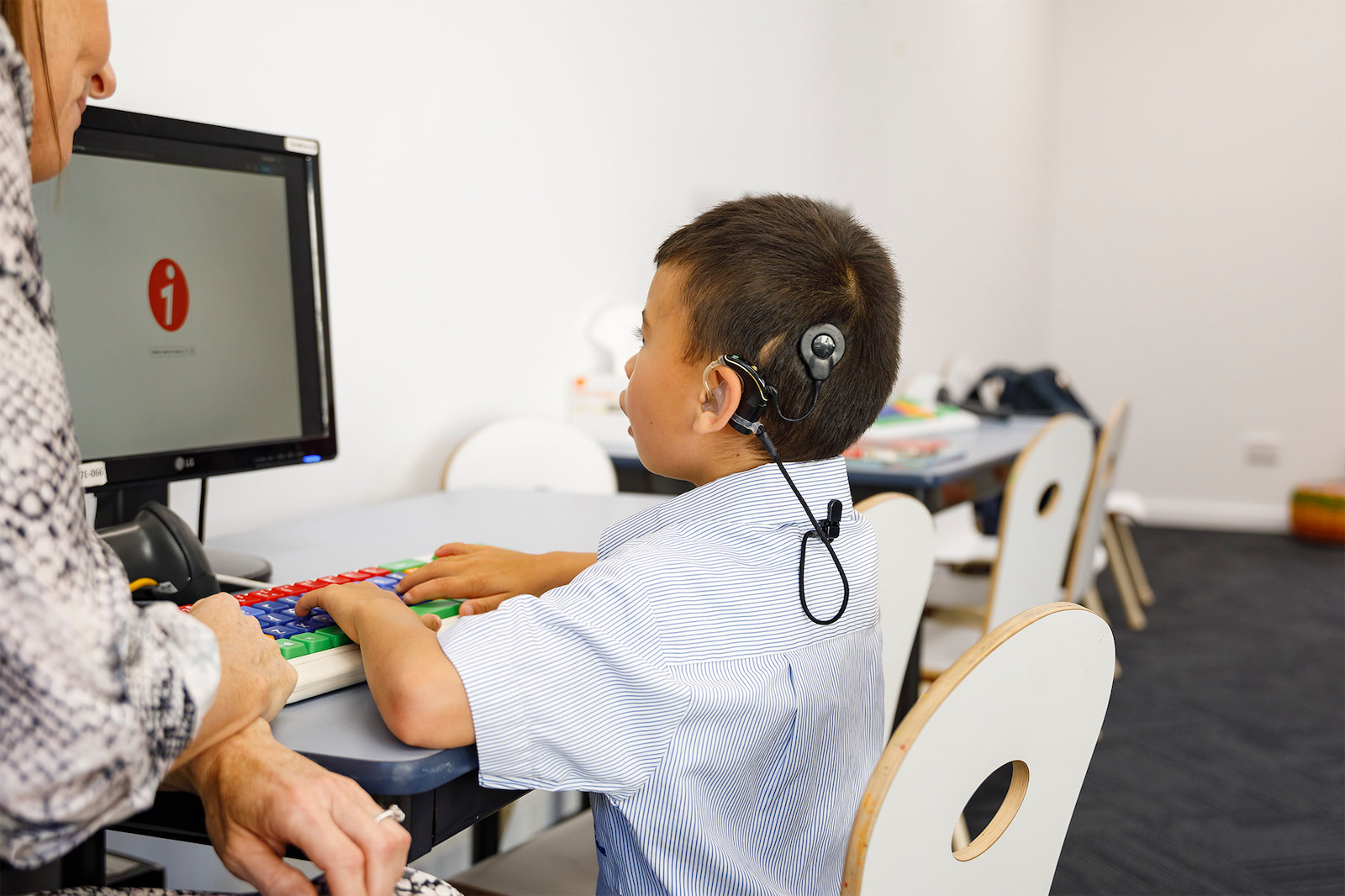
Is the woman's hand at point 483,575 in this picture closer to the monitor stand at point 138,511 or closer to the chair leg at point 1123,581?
the monitor stand at point 138,511

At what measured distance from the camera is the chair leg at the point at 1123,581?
3.54 metres

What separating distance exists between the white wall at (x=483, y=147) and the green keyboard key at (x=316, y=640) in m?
0.72

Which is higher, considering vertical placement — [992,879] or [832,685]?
[832,685]

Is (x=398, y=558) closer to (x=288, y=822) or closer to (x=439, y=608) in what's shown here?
(x=439, y=608)

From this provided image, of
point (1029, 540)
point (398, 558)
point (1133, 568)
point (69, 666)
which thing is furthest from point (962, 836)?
point (1133, 568)

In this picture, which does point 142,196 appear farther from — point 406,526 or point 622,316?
point 622,316

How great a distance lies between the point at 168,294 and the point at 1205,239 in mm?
5465

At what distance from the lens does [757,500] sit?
2.55ft

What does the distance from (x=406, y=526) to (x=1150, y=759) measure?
193cm

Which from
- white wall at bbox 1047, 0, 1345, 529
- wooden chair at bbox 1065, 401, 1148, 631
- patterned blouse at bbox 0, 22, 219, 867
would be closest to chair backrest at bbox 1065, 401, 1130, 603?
wooden chair at bbox 1065, 401, 1148, 631

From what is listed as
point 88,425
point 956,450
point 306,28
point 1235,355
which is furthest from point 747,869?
point 1235,355

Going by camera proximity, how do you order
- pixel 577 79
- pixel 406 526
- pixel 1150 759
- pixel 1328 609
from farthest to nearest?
pixel 1328 609, pixel 1150 759, pixel 577 79, pixel 406 526

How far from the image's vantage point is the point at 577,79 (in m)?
2.09

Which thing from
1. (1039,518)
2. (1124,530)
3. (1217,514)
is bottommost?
(1217,514)
